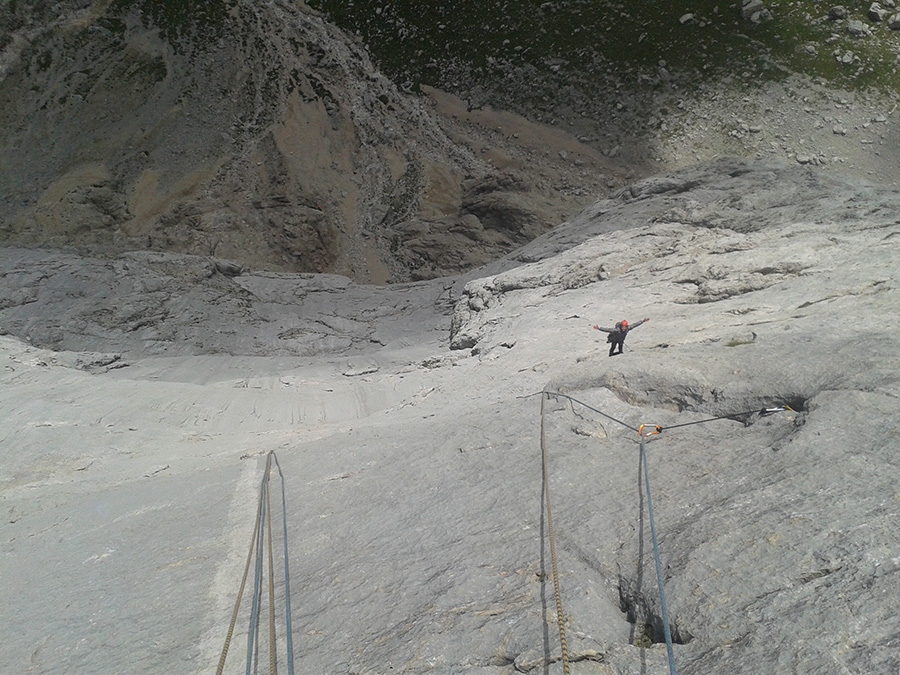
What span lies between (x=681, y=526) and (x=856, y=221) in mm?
10048

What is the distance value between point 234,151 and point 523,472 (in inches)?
1059

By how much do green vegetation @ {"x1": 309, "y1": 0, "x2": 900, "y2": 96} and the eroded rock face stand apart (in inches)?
92.5

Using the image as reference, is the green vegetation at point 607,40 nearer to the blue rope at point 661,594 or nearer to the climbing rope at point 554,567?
the climbing rope at point 554,567

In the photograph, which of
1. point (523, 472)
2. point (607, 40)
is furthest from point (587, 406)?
point (607, 40)

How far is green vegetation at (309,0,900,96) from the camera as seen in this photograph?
83.0 feet

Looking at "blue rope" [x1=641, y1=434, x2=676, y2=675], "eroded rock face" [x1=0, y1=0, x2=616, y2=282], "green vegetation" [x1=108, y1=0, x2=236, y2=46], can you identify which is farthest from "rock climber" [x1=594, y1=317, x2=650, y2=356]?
"green vegetation" [x1=108, y1=0, x2=236, y2=46]

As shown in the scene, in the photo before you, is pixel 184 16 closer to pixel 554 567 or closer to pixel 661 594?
pixel 554 567

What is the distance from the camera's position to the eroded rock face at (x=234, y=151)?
2556cm

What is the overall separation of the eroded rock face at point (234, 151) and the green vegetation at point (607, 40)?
2.35 m

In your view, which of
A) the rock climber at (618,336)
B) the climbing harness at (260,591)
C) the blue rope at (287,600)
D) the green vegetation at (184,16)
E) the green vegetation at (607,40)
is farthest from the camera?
the green vegetation at (184,16)

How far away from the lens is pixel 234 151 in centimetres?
2786

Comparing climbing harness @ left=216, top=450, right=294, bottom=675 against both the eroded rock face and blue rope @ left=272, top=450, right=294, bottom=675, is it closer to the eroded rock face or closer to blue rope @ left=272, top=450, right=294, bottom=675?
blue rope @ left=272, top=450, right=294, bottom=675

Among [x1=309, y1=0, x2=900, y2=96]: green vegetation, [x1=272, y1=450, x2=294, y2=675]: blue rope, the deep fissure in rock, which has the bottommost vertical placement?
[x1=272, y1=450, x2=294, y2=675]: blue rope

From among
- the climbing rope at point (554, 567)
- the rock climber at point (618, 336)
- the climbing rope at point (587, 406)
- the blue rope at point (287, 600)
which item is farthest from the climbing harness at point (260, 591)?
the rock climber at point (618, 336)
